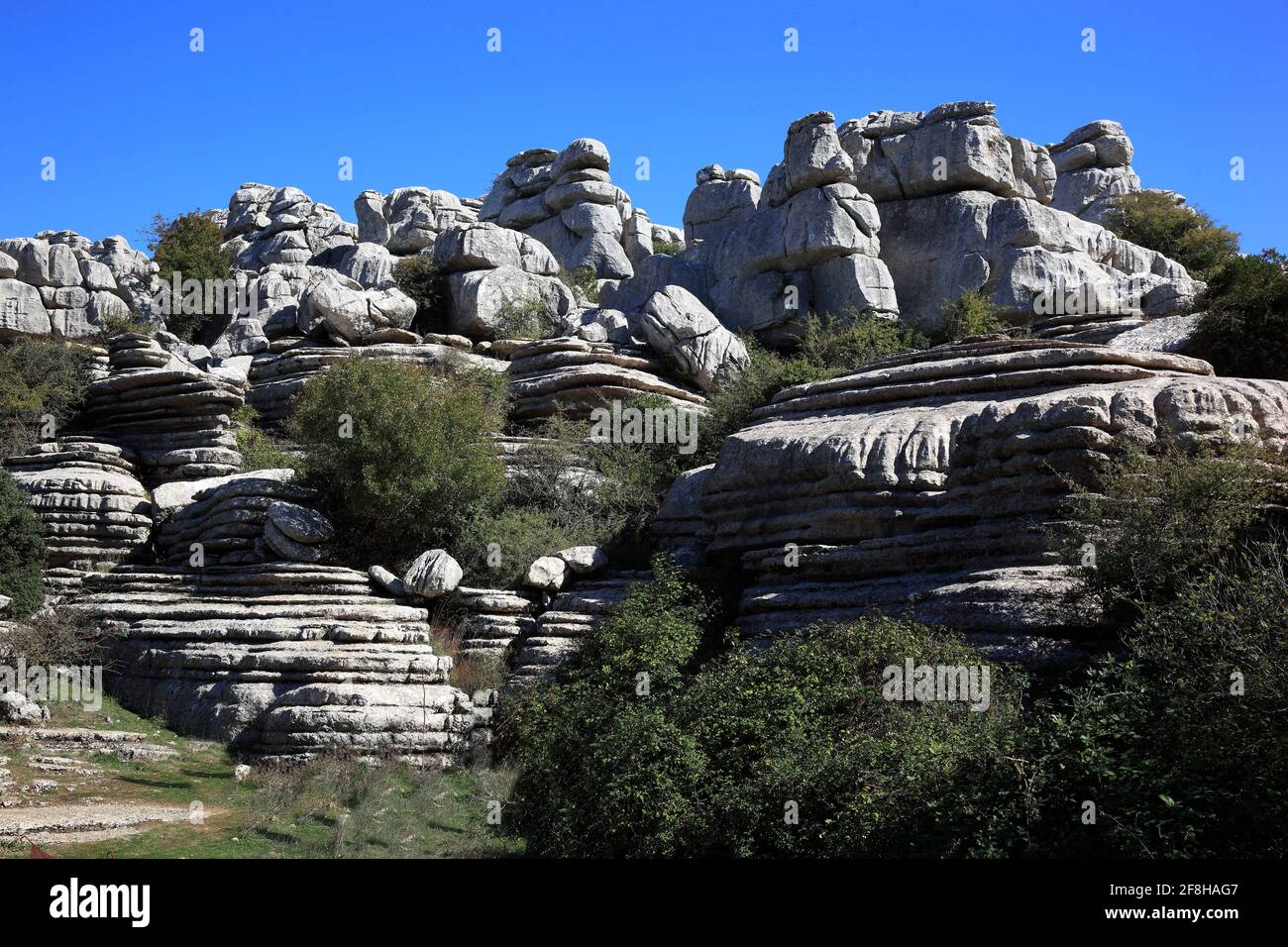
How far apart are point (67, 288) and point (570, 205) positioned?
22937 mm

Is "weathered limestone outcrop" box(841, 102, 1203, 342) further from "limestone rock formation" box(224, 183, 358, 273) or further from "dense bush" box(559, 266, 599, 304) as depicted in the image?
"limestone rock formation" box(224, 183, 358, 273)

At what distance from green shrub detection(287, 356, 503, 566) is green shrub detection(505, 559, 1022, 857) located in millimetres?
8984

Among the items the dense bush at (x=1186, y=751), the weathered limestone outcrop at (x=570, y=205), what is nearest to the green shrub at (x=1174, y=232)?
the weathered limestone outcrop at (x=570, y=205)

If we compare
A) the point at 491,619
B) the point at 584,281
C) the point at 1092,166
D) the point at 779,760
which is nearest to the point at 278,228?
the point at 584,281

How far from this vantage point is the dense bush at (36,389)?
2995 centimetres

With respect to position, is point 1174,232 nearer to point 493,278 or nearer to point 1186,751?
point 493,278

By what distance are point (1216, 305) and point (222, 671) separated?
65.5ft

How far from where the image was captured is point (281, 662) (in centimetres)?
1836

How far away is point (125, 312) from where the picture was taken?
4397 centimetres

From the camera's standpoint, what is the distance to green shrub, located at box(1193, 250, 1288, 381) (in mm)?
22984

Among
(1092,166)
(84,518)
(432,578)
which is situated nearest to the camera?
(432,578)
